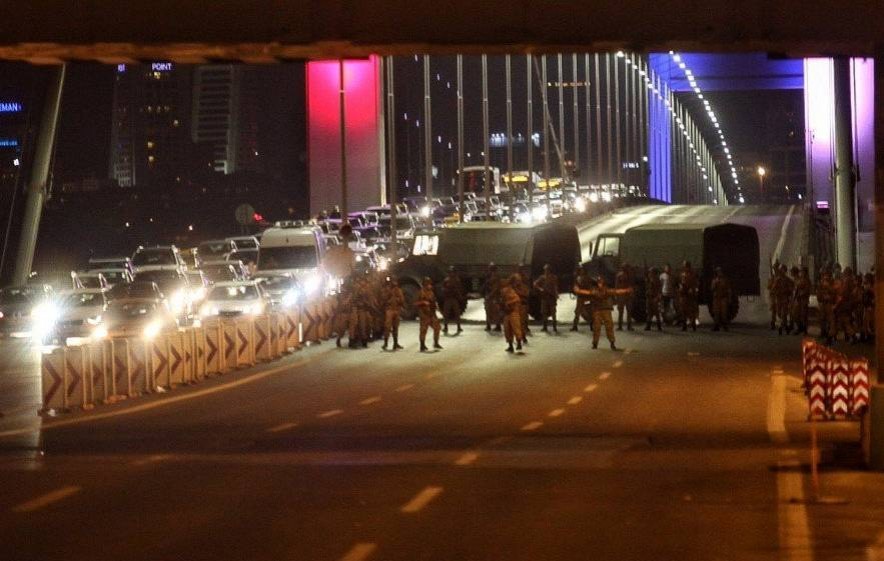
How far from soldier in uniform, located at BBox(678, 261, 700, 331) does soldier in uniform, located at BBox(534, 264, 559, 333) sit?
3.18 meters

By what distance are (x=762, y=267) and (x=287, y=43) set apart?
4676cm

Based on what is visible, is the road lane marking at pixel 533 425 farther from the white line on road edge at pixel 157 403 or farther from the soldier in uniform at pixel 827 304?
the soldier in uniform at pixel 827 304

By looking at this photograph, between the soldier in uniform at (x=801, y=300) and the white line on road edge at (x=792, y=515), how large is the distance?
70.8 ft

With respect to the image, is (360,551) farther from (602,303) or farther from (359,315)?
(359,315)

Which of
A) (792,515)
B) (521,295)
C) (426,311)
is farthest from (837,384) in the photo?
(426,311)

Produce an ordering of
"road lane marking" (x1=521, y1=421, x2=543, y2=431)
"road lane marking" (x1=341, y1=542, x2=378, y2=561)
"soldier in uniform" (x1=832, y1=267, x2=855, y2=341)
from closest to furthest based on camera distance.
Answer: "road lane marking" (x1=341, y1=542, x2=378, y2=561) < "road lane marking" (x1=521, y1=421, x2=543, y2=431) < "soldier in uniform" (x1=832, y1=267, x2=855, y2=341)

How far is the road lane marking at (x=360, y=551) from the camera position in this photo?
36.5 ft

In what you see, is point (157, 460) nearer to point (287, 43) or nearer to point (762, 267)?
point (287, 43)

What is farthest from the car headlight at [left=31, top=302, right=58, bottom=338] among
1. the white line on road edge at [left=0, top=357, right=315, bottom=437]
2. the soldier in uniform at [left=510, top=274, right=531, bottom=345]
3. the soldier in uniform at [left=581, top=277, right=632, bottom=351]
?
the soldier in uniform at [left=581, top=277, right=632, bottom=351]

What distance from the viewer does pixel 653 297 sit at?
40.6 metres

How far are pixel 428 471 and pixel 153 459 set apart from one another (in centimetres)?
324

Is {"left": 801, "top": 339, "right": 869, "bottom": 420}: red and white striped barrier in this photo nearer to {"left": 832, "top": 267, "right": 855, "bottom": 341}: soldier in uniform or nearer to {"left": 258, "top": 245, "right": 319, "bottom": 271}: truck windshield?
{"left": 832, "top": 267, "right": 855, "bottom": 341}: soldier in uniform

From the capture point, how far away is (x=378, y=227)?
7738 centimetres

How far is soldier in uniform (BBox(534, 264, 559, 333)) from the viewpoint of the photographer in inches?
1572
